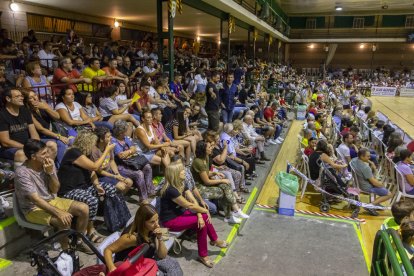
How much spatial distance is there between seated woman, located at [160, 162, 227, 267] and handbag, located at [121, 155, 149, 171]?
97 cm

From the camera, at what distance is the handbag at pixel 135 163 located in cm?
482

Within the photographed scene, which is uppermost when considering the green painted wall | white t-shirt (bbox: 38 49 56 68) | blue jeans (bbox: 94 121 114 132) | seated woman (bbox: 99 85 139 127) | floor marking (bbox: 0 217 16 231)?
the green painted wall

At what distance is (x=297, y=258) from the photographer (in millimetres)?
4582

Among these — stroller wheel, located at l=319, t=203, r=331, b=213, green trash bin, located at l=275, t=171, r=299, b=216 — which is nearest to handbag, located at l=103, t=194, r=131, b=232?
green trash bin, located at l=275, t=171, r=299, b=216

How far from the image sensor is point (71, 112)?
5.41 metres

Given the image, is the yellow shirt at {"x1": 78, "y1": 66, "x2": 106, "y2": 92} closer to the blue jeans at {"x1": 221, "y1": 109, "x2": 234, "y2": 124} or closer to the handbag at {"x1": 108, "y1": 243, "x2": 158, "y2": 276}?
the blue jeans at {"x1": 221, "y1": 109, "x2": 234, "y2": 124}

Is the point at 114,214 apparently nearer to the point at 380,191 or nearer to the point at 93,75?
the point at 93,75

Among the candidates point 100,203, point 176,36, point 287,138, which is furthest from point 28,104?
point 176,36

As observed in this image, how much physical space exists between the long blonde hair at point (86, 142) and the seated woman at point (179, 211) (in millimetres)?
924

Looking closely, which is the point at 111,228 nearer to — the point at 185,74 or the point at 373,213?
the point at 373,213

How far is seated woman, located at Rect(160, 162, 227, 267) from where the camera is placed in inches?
155

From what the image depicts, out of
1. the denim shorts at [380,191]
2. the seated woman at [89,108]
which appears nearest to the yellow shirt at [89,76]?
the seated woman at [89,108]

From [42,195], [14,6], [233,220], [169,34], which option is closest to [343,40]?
[169,34]

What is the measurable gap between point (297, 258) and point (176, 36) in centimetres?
2118
